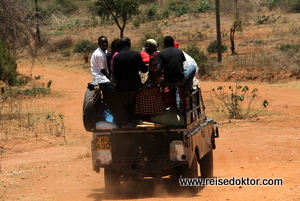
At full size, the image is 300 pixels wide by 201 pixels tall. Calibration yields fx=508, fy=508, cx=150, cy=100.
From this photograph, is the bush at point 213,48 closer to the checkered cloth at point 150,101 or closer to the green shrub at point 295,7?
the green shrub at point 295,7

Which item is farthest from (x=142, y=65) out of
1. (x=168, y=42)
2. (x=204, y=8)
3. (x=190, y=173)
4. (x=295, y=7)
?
(x=204, y=8)

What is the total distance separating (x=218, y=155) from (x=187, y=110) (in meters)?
4.07

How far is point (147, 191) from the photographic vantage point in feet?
26.0

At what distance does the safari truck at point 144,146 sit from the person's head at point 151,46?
0.92m

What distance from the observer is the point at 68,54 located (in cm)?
3919

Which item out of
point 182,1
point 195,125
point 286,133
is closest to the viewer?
point 195,125

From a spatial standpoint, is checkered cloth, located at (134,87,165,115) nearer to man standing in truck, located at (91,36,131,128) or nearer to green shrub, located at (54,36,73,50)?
man standing in truck, located at (91,36,131,128)

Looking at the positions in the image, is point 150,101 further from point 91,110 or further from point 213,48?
point 213,48

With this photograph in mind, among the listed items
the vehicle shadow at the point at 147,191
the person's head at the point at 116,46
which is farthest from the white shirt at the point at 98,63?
the vehicle shadow at the point at 147,191

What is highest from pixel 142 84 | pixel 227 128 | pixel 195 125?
pixel 142 84

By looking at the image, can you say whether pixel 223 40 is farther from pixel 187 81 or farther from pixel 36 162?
pixel 187 81

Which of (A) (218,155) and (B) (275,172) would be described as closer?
(B) (275,172)

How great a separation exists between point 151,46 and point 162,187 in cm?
222

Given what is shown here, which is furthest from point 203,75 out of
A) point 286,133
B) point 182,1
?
point 182,1
